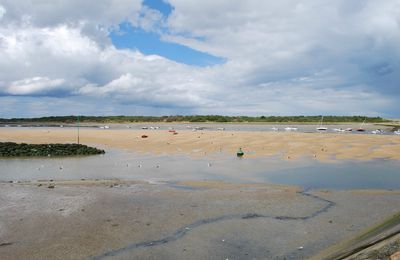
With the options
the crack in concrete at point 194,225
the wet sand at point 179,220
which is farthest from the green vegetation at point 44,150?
the crack in concrete at point 194,225

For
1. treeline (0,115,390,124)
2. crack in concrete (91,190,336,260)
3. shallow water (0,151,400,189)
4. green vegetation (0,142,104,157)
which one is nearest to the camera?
crack in concrete (91,190,336,260)

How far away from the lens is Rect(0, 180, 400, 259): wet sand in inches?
388

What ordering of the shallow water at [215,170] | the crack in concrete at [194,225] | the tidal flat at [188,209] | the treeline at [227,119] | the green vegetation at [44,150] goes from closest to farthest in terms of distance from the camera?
the crack in concrete at [194,225]
the tidal flat at [188,209]
the shallow water at [215,170]
the green vegetation at [44,150]
the treeline at [227,119]

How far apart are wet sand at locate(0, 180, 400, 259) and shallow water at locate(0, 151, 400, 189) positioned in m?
2.87

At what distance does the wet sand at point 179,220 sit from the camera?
984cm

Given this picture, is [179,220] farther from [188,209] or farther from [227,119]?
[227,119]

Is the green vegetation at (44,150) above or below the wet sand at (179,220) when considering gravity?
below

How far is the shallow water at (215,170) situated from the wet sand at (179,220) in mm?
2868

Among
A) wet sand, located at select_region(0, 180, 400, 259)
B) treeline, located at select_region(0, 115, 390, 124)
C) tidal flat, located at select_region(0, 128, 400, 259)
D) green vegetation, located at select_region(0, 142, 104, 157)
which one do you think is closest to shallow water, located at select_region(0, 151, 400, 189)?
tidal flat, located at select_region(0, 128, 400, 259)

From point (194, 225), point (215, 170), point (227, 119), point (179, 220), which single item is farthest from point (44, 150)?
point (227, 119)

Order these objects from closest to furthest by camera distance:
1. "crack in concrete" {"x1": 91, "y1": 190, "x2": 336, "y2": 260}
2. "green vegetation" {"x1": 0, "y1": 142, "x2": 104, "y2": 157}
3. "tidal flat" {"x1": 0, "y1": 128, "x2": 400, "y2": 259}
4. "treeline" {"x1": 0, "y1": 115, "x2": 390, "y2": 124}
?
"crack in concrete" {"x1": 91, "y1": 190, "x2": 336, "y2": 260}, "tidal flat" {"x1": 0, "y1": 128, "x2": 400, "y2": 259}, "green vegetation" {"x1": 0, "y1": 142, "x2": 104, "y2": 157}, "treeline" {"x1": 0, "y1": 115, "x2": 390, "y2": 124}

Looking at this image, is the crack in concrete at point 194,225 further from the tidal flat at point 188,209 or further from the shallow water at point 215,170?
the shallow water at point 215,170

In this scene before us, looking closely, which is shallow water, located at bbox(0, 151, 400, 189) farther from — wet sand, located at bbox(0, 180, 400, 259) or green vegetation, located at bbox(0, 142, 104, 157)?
wet sand, located at bbox(0, 180, 400, 259)

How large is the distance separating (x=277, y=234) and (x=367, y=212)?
4531mm
